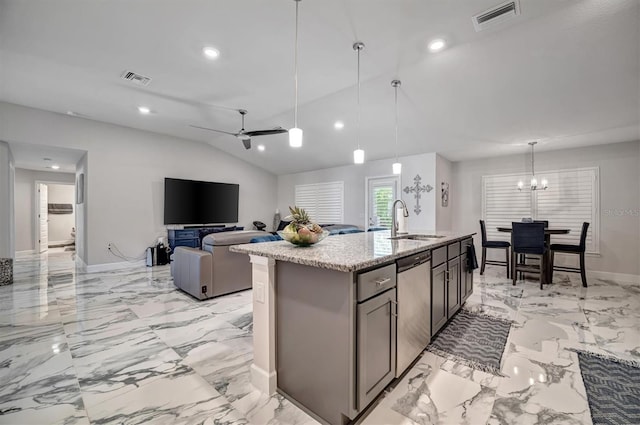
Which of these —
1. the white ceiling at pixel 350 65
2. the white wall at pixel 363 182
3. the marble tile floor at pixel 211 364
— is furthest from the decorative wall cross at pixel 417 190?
the marble tile floor at pixel 211 364

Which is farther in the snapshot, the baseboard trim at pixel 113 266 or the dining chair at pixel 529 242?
the baseboard trim at pixel 113 266

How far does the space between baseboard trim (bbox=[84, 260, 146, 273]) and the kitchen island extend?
17.4ft

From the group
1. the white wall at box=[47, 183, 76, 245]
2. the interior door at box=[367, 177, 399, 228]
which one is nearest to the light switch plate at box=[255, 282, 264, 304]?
the interior door at box=[367, 177, 399, 228]

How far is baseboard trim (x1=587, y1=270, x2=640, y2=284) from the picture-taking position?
14.9 ft

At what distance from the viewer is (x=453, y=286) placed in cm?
275

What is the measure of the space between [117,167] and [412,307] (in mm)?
6342

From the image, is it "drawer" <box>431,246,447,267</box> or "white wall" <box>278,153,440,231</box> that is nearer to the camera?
"drawer" <box>431,246,447,267</box>

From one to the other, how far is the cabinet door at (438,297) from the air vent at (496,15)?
7.43 feet

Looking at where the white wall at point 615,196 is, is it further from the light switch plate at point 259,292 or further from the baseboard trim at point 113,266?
the baseboard trim at point 113,266

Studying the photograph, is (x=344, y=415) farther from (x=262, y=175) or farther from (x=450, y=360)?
(x=262, y=175)

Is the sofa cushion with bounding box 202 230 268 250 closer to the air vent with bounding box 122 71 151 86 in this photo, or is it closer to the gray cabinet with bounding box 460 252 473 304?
the air vent with bounding box 122 71 151 86

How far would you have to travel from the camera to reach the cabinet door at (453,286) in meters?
2.64

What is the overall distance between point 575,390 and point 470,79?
3287 mm

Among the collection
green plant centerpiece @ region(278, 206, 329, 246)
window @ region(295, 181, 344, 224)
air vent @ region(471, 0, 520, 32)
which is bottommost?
green plant centerpiece @ region(278, 206, 329, 246)
